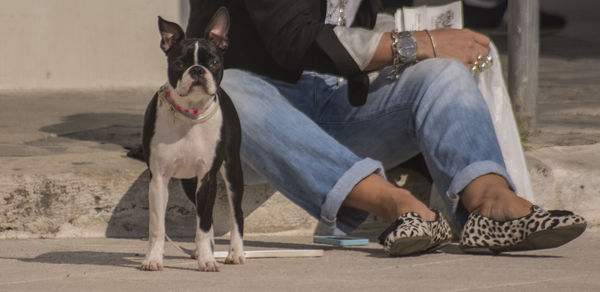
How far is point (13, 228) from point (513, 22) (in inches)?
91.5

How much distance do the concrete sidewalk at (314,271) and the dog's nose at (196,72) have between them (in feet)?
1.86

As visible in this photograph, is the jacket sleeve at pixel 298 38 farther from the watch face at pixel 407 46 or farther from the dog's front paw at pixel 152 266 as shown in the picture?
the dog's front paw at pixel 152 266

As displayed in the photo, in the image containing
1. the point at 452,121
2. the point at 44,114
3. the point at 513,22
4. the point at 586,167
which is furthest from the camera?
the point at 44,114

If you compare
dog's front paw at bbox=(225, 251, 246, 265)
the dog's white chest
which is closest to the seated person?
dog's front paw at bbox=(225, 251, 246, 265)

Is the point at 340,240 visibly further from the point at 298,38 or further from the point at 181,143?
the point at 181,143

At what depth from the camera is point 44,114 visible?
17.3 ft

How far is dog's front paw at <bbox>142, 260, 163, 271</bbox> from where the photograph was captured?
2873mm

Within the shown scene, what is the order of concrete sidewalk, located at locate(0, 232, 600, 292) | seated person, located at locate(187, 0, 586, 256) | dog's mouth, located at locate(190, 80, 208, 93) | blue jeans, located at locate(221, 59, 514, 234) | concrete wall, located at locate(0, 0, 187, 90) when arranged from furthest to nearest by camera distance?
1. concrete wall, located at locate(0, 0, 187, 90)
2. blue jeans, located at locate(221, 59, 514, 234)
3. seated person, located at locate(187, 0, 586, 256)
4. dog's mouth, located at locate(190, 80, 208, 93)
5. concrete sidewalk, located at locate(0, 232, 600, 292)

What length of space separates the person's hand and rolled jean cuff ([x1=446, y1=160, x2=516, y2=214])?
440mm

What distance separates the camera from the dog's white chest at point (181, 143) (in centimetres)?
287

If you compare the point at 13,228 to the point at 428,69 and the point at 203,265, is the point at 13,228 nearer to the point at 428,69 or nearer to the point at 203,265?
the point at 203,265

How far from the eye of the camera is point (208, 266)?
9.44 feet

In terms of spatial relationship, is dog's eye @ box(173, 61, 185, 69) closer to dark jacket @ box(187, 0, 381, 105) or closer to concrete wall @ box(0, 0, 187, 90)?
dark jacket @ box(187, 0, 381, 105)

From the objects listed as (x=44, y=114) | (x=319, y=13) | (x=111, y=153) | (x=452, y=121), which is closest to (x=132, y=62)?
(x=44, y=114)
